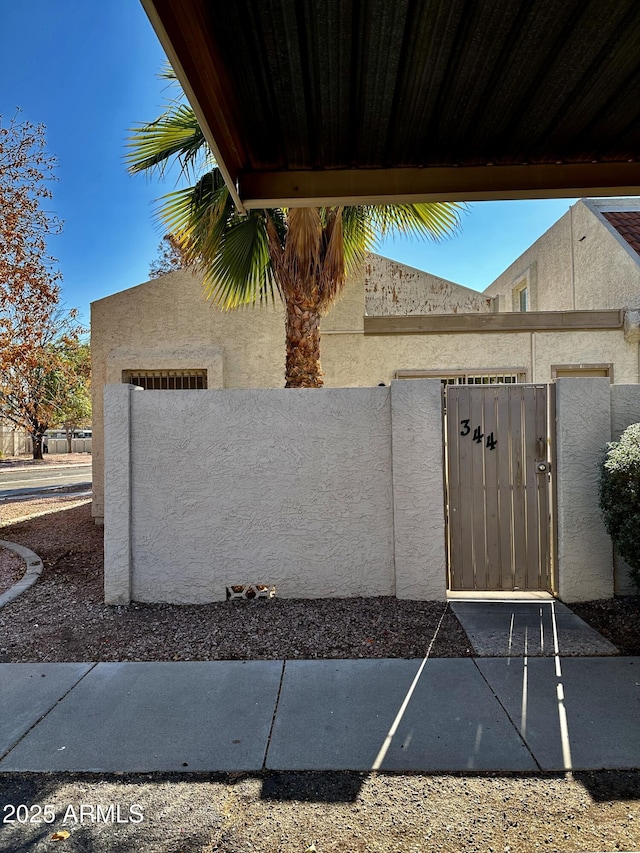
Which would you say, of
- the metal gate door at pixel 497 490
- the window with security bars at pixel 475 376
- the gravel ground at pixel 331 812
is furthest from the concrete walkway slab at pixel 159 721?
the window with security bars at pixel 475 376

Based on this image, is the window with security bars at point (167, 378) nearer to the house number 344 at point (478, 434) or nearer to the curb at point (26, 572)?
the curb at point (26, 572)

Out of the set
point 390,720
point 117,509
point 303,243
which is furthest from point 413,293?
point 390,720

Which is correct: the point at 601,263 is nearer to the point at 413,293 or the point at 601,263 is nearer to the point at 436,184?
the point at 413,293

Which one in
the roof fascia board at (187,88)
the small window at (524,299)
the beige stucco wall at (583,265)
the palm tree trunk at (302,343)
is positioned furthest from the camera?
the small window at (524,299)

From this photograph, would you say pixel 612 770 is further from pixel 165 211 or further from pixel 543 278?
pixel 543 278

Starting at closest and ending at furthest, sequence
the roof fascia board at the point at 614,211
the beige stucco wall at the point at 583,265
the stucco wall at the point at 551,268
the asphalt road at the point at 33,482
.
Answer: the roof fascia board at the point at 614,211 < the beige stucco wall at the point at 583,265 < the stucco wall at the point at 551,268 < the asphalt road at the point at 33,482

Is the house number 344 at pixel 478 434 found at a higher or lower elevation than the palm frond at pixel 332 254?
lower

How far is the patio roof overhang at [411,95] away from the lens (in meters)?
2.61

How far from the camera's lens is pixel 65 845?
241cm

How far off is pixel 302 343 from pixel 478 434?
273 cm

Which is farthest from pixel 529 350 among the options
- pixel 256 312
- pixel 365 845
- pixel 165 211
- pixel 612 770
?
pixel 365 845

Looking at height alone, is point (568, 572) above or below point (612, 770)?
above

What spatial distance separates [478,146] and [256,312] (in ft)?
21.0

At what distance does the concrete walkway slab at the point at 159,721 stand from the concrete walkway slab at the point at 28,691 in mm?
73
